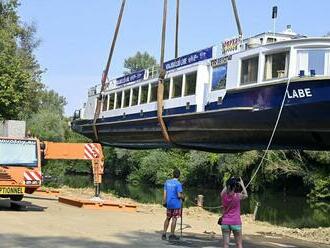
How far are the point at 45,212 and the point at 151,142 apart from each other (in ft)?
14.1

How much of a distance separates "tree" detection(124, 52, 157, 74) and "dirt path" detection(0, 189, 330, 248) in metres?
73.1

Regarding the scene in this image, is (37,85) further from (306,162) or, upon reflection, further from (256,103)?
(256,103)

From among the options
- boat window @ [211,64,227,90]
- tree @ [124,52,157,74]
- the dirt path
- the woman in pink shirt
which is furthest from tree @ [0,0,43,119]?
tree @ [124,52,157,74]

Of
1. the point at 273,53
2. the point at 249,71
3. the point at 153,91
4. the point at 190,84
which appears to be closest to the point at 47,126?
the point at 153,91

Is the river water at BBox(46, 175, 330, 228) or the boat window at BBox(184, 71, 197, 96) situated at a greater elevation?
the boat window at BBox(184, 71, 197, 96)

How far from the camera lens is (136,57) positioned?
94.1 meters

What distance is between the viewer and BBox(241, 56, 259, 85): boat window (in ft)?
48.2

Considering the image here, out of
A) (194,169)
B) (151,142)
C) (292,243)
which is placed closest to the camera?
(292,243)

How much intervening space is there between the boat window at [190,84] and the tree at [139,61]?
75785mm

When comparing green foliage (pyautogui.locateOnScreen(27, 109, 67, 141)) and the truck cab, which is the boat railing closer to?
the truck cab

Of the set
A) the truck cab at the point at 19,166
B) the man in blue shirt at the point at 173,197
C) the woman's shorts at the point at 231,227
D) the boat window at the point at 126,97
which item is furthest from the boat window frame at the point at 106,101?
the woman's shorts at the point at 231,227

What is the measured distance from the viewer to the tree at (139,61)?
9300 cm

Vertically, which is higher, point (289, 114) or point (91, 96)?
point (91, 96)

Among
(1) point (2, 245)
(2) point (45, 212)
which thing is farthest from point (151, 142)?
(1) point (2, 245)
